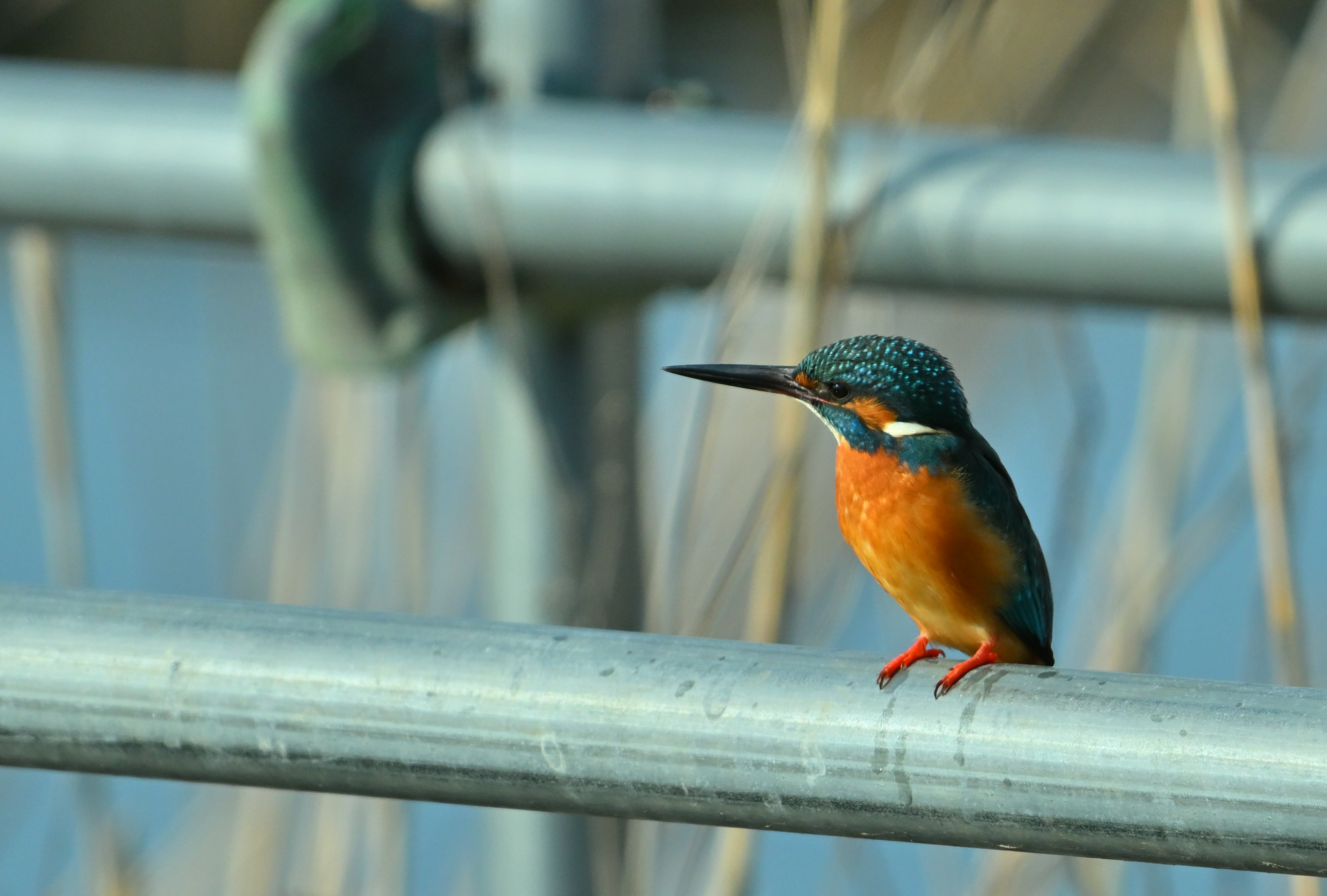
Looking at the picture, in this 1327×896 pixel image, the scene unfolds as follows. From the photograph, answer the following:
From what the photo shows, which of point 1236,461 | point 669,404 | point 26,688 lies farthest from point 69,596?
point 1236,461

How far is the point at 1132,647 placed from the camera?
1401 mm

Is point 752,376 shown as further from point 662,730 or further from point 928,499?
point 662,730

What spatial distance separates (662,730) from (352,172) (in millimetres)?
721

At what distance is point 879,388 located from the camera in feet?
3.48

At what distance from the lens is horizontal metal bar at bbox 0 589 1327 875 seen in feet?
1.66

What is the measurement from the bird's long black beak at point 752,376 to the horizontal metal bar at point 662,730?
33 centimetres

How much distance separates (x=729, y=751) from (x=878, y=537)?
52 cm

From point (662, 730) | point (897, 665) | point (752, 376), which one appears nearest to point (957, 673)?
point (897, 665)

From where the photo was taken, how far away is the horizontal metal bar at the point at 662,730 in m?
0.51

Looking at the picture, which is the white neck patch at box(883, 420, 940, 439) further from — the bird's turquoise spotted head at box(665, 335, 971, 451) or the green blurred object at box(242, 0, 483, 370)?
the green blurred object at box(242, 0, 483, 370)

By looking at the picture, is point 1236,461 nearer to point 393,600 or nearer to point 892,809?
point 393,600

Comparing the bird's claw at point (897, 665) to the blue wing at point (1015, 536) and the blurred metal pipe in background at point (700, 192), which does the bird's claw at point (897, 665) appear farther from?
the blurred metal pipe in background at point (700, 192)

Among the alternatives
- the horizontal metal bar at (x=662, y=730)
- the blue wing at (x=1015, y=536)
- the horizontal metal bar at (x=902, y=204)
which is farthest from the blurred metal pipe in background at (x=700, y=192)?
the horizontal metal bar at (x=662, y=730)

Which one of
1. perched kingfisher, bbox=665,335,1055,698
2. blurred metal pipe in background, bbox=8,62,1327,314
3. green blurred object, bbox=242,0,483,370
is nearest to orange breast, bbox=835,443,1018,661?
perched kingfisher, bbox=665,335,1055,698
